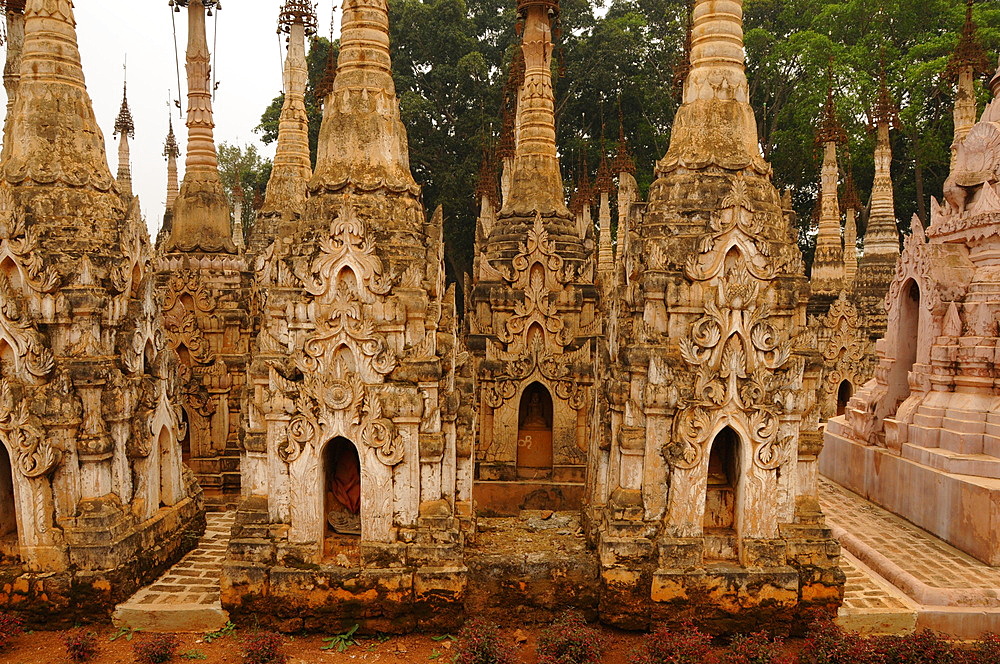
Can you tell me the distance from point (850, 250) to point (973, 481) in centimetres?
1572

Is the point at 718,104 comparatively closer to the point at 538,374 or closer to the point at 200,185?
the point at 538,374

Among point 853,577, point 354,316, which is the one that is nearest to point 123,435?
point 354,316

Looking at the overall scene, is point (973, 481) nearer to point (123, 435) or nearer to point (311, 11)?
point (123, 435)

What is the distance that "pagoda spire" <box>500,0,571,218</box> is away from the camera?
13.5 m

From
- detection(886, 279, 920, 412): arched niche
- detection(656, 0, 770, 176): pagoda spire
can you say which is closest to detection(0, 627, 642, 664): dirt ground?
detection(656, 0, 770, 176): pagoda spire

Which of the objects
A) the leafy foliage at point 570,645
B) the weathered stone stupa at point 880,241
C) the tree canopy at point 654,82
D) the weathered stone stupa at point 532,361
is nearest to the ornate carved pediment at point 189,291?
the weathered stone stupa at point 532,361

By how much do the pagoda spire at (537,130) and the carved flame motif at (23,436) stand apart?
27.6 ft

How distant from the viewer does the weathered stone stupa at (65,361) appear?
7.92 meters

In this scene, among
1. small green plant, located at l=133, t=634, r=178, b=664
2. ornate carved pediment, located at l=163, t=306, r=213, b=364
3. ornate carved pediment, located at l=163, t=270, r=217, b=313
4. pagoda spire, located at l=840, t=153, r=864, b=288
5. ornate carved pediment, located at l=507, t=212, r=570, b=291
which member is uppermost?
pagoda spire, located at l=840, t=153, r=864, b=288

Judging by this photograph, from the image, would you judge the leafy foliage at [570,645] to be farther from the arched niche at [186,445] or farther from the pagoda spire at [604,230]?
the pagoda spire at [604,230]

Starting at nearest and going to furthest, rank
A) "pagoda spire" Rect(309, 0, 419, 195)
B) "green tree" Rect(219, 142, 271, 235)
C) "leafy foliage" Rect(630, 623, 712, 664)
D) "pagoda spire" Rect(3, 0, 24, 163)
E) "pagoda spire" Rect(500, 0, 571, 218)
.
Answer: "leafy foliage" Rect(630, 623, 712, 664) → "pagoda spire" Rect(309, 0, 419, 195) → "pagoda spire" Rect(3, 0, 24, 163) → "pagoda spire" Rect(500, 0, 571, 218) → "green tree" Rect(219, 142, 271, 235)

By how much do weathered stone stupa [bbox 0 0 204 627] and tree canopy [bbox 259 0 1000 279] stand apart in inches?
969

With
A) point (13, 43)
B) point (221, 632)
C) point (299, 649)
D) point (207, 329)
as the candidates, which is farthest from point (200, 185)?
point (299, 649)

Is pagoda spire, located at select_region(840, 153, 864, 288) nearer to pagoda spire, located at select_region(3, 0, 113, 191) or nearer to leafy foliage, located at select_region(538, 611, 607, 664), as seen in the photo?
leafy foliage, located at select_region(538, 611, 607, 664)
